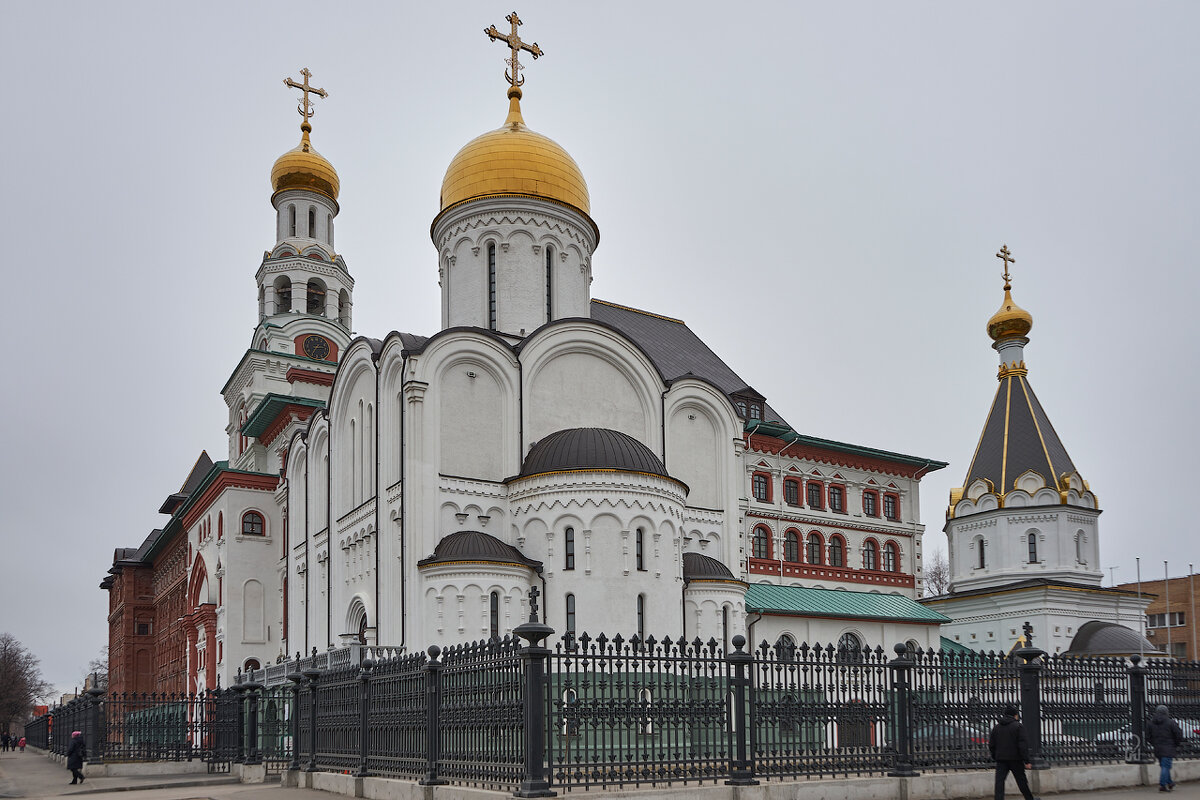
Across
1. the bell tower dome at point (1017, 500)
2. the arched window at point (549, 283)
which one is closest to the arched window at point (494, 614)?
the arched window at point (549, 283)

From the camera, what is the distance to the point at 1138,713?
16.6 metres

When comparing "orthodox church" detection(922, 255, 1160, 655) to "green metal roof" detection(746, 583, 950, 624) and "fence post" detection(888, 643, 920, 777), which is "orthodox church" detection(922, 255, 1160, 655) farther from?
"fence post" detection(888, 643, 920, 777)

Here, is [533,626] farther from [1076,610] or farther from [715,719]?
[1076,610]

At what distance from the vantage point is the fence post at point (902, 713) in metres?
13.7

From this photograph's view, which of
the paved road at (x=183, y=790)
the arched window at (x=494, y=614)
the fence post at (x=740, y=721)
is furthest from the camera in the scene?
the arched window at (x=494, y=614)

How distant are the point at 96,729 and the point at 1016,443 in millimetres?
32174

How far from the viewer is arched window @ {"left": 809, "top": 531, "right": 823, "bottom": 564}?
39250 millimetres

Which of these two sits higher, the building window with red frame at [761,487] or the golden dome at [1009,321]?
the golden dome at [1009,321]

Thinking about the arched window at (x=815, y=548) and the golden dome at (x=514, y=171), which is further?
the arched window at (x=815, y=548)

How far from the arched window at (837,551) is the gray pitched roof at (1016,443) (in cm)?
618

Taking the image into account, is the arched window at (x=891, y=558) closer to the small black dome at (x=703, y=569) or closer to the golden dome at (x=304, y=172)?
the small black dome at (x=703, y=569)

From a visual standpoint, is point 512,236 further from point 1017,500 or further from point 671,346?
point 1017,500

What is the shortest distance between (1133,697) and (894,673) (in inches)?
195

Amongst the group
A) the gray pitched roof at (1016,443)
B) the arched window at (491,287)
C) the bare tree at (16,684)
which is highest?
the arched window at (491,287)
